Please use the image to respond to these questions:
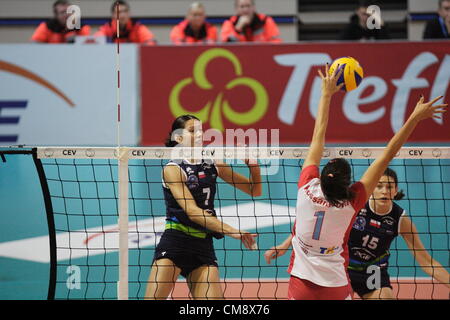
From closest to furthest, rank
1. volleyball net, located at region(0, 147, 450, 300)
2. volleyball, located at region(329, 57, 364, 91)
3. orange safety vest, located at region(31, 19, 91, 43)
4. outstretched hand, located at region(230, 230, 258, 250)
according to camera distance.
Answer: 1. volleyball, located at region(329, 57, 364, 91)
2. outstretched hand, located at region(230, 230, 258, 250)
3. volleyball net, located at region(0, 147, 450, 300)
4. orange safety vest, located at region(31, 19, 91, 43)

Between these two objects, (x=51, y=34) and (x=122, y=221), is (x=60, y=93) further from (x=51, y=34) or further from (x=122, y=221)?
(x=122, y=221)

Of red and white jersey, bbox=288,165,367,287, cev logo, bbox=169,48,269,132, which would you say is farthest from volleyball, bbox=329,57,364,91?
cev logo, bbox=169,48,269,132

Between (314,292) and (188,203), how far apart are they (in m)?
1.38

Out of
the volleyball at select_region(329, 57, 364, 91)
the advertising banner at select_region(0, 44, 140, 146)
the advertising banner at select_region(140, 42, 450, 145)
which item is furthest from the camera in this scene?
the advertising banner at select_region(0, 44, 140, 146)

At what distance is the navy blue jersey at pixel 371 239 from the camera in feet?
17.7

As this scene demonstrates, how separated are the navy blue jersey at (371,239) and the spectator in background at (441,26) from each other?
24.3ft

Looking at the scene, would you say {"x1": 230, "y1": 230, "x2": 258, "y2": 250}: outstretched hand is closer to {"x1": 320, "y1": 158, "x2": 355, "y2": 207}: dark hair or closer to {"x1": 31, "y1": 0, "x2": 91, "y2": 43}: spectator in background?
{"x1": 320, "y1": 158, "x2": 355, "y2": 207}: dark hair

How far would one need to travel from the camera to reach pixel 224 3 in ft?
53.4

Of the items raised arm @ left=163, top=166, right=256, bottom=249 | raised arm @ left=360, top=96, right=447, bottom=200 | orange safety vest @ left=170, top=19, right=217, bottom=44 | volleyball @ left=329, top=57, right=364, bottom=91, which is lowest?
raised arm @ left=163, top=166, right=256, bottom=249

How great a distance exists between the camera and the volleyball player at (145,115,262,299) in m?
5.14

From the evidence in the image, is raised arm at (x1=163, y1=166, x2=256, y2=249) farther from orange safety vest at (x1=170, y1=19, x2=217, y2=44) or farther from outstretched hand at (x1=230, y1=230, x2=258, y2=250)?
orange safety vest at (x1=170, y1=19, x2=217, y2=44)

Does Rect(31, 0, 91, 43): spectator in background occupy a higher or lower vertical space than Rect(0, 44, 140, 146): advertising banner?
higher

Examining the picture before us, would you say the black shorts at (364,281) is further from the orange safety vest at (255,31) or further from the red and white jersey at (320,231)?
the orange safety vest at (255,31)

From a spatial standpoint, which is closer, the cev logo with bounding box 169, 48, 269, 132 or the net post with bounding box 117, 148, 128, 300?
the net post with bounding box 117, 148, 128, 300
